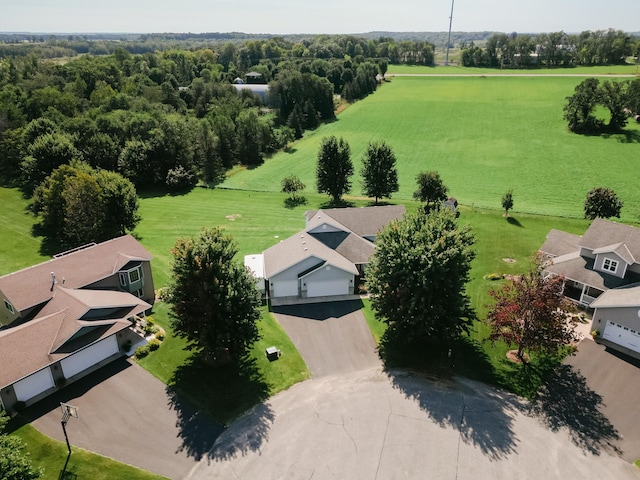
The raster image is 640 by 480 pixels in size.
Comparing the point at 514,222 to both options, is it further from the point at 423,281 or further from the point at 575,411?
the point at 575,411

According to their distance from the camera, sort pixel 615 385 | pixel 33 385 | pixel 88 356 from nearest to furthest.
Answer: pixel 33 385
pixel 615 385
pixel 88 356

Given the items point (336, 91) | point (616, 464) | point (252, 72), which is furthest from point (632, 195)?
point (252, 72)

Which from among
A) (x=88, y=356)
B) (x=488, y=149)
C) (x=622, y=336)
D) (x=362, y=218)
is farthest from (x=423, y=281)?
(x=488, y=149)

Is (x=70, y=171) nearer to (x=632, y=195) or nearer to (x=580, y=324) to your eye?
(x=580, y=324)

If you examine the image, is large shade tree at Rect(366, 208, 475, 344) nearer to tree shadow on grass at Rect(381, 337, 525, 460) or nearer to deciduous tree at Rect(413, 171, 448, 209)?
tree shadow on grass at Rect(381, 337, 525, 460)

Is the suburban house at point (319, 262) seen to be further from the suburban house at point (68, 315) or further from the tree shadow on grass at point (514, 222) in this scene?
the tree shadow on grass at point (514, 222)

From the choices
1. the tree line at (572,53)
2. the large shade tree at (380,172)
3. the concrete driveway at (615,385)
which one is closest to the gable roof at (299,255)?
the concrete driveway at (615,385)
